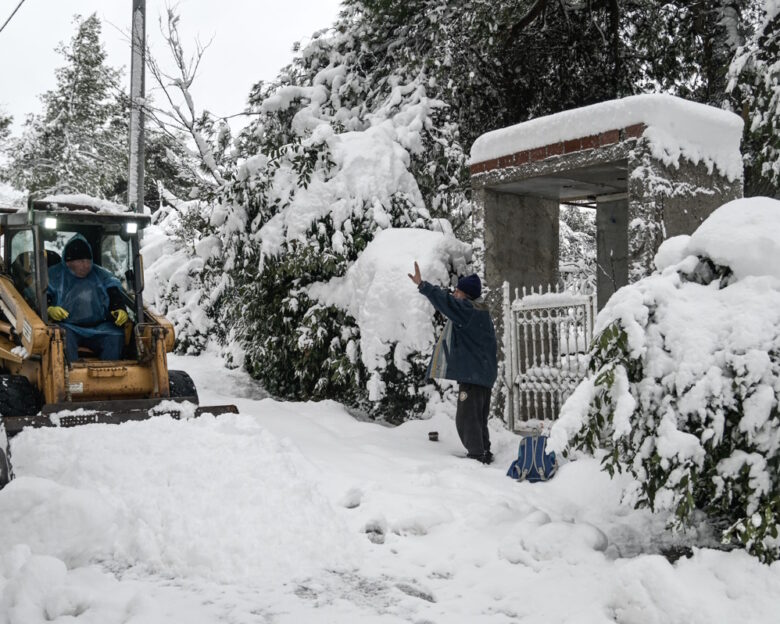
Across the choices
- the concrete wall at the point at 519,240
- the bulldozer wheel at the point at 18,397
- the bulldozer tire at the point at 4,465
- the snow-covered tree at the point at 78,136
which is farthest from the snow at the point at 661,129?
the snow-covered tree at the point at 78,136

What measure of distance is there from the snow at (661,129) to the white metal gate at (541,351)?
154cm

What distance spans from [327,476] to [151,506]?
1489 millimetres

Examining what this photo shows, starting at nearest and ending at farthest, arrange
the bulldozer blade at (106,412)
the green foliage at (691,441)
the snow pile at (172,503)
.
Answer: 1. the green foliage at (691,441)
2. the snow pile at (172,503)
3. the bulldozer blade at (106,412)

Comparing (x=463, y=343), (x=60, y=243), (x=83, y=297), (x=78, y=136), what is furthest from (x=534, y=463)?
(x=78, y=136)

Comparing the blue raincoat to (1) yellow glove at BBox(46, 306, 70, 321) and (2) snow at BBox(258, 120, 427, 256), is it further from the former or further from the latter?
(2) snow at BBox(258, 120, 427, 256)

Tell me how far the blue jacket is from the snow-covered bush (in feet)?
8.78

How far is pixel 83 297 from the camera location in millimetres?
7461

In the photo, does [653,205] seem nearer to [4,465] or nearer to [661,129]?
[661,129]

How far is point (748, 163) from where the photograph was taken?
449 inches

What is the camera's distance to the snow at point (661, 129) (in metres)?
7.09

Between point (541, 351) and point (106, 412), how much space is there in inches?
165

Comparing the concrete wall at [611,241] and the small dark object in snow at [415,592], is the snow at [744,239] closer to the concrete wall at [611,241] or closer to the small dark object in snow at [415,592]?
the small dark object in snow at [415,592]

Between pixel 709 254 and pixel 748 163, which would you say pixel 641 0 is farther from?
pixel 709 254

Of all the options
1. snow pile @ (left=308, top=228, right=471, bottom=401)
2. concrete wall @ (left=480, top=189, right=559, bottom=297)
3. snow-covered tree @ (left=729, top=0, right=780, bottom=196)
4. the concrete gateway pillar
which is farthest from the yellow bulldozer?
snow-covered tree @ (left=729, top=0, right=780, bottom=196)
